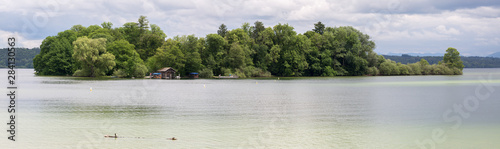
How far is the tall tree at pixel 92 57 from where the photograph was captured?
101938 millimetres

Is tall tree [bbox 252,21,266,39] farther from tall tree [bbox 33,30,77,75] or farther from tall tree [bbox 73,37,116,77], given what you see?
tall tree [bbox 33,30,77,75]

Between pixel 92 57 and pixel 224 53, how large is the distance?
3352 centimetres

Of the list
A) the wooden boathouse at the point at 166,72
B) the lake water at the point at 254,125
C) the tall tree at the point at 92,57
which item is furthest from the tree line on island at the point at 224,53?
the lake water at the point at 254,125

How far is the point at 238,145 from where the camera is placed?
19.2 metres

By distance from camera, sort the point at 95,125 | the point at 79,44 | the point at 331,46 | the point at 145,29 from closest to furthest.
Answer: the point at 95,125, the point at 79,44, the point at 331,46, the point at 145,29

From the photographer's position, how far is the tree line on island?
356 feet

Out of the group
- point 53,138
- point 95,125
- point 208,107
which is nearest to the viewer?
point 53,138

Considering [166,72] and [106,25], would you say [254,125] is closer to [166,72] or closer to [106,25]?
[166,72]

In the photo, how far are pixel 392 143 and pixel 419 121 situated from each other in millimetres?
8079

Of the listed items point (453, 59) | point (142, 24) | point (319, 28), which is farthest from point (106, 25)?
point (453, 59)

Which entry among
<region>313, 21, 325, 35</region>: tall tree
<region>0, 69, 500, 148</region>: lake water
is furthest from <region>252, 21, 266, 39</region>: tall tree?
<region>0, 69, 500, 148</region>: lake water

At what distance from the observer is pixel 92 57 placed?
102 metres

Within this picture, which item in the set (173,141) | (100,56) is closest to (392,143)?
(173,141)

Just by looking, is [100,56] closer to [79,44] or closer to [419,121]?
[79,44]
